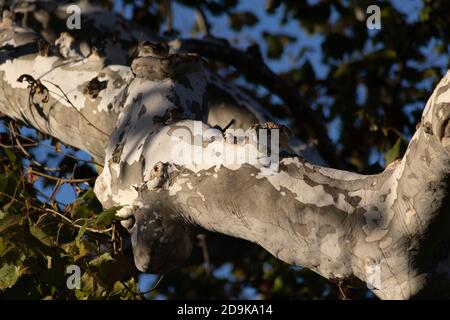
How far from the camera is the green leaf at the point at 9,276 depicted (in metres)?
2.67

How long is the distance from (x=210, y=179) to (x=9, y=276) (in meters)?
0.76

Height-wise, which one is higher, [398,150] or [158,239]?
[158,239]

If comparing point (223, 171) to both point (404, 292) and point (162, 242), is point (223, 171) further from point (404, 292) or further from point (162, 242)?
point (404, 292)

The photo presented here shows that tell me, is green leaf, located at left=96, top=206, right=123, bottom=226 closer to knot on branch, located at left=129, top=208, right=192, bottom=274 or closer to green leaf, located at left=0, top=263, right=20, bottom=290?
knot on branch, located at left=129, top=208, right=192, bottom=274

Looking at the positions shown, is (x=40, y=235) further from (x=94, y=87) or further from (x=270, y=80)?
(x=270, y=80)

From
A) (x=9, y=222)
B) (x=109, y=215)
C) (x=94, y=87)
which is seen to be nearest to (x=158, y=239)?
(x=109, y=215)

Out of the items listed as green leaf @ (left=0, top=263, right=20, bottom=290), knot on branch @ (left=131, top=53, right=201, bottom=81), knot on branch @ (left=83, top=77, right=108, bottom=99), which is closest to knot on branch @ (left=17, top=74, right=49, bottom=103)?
knot on branch @ (left=83, top=77, right=108, bottom=99)

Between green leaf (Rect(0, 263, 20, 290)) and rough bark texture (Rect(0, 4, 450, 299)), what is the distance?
350 millimetres

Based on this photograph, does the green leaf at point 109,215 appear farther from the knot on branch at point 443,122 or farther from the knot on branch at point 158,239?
the knot on branch at point 443,122

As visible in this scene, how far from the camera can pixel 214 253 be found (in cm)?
396

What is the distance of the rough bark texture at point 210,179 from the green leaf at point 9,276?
1.15ft

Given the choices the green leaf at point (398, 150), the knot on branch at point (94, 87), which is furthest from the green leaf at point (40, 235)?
the green leaf at point (398, 150)

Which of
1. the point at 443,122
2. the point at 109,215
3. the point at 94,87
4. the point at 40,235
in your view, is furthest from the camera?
the point at 94,87

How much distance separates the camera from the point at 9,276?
2.67 meters
